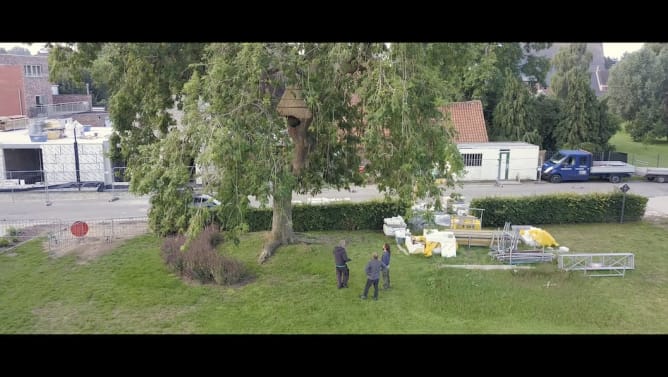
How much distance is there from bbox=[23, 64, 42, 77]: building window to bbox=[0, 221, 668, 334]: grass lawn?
25080 millimetres

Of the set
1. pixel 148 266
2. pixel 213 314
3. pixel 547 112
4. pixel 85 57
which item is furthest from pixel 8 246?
pixel 547 112

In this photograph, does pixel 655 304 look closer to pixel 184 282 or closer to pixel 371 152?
pixel 371 152

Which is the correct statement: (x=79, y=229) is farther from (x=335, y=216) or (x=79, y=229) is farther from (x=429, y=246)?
(x=429, y=246)

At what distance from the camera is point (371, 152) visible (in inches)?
445

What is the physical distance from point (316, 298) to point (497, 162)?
1575cm

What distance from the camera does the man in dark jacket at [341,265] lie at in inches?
436

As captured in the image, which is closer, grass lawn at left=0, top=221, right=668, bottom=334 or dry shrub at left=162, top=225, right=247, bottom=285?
grass lawn at left=0, top=221, right=668, bottom=334

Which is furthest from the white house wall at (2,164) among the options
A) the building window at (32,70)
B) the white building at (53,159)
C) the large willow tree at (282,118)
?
the large willow tree at (282,118)

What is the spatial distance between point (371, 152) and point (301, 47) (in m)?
2.59

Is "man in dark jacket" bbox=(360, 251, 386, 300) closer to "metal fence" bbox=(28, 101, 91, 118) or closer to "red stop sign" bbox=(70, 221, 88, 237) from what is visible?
"red stop sign" bbox=(70, 221, 88, 237)

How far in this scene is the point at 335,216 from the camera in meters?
16.5

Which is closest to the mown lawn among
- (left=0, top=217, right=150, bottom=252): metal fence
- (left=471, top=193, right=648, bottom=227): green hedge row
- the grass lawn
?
(left=471, top=193, right=648, bottom=227): green hedge row

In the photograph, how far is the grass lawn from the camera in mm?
9500

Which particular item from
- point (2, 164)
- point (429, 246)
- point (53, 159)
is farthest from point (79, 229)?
point (2, 164)
